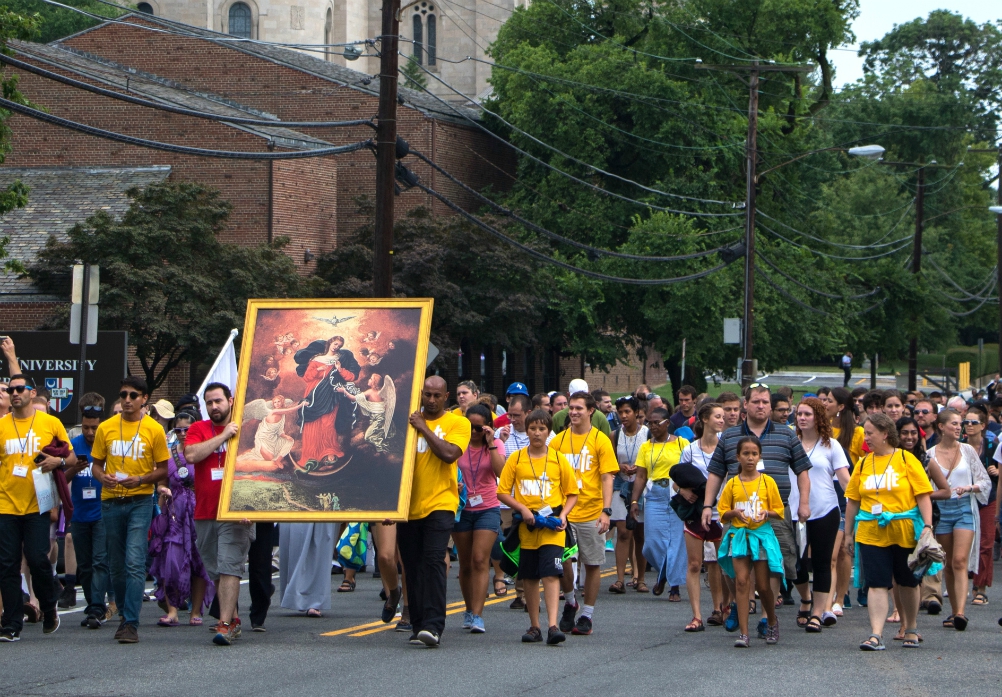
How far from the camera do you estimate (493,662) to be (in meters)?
9.86

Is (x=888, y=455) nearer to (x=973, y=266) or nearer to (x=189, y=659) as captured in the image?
(x=189, y=659)

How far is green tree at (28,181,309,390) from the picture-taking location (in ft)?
93.8

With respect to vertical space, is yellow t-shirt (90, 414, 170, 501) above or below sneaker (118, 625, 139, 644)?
above

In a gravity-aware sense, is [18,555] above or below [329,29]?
below

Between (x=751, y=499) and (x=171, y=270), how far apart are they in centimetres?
2026

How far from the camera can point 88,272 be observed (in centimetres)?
1664

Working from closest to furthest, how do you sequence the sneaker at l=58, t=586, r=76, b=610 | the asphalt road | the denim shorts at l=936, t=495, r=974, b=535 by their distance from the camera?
1. the asphalt road
2. the denim shorts at l=936, t=495, r=974, b=535
3. the sneaker at l=58, t=586, r=76, b=610

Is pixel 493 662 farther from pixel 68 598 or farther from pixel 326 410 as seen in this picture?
pixel 68 598

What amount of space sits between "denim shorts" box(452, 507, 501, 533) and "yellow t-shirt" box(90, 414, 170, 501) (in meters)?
2.33

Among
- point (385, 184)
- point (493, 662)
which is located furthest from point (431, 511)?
point (385, 184)

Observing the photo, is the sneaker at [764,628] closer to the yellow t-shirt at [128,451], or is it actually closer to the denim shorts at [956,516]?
the denim shorts at [956,516]

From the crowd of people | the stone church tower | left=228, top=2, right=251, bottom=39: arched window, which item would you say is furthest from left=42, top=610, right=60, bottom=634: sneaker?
left=228, top=2, right=251, bottom=39: arched window

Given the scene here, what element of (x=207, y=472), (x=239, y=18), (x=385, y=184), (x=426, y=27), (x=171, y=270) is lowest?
(x=207, y=472)

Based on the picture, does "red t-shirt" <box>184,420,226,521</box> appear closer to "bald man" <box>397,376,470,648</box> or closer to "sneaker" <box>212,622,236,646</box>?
"sneaker" <box>212,622,236,646</box>
